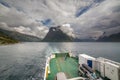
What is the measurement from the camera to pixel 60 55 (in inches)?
757

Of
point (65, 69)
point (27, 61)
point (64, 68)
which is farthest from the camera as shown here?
point (27, 61)

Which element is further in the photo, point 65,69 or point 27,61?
point 27,61

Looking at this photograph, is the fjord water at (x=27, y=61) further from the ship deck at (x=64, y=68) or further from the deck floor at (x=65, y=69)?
the deck floor at (x=65, y=69)

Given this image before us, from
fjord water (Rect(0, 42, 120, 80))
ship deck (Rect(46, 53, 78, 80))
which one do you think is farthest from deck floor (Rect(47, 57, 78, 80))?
fjord water (Rect(0, 42, 120, 80))

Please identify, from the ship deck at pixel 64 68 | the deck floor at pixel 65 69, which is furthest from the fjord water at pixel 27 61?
the deck floor at pixel 65 69

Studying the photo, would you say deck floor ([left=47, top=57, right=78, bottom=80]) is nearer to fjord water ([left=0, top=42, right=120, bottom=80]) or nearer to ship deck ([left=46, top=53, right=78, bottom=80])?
ship deck ([left=46, top=53, right=78, bottom=80])

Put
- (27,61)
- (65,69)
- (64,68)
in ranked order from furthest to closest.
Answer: (27,61) < (64,68) < (65,69)

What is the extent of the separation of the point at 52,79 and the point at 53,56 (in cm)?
954

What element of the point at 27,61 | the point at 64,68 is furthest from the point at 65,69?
the point at 27,61

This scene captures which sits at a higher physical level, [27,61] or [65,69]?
[65,69]

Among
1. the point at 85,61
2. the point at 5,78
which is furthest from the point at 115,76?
the point at 5,78

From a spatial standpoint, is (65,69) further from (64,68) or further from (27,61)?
(27,61)

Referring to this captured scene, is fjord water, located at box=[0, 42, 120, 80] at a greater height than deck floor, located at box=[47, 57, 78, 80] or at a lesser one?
lesser

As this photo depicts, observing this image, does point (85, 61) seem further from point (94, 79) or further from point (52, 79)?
point (94, 79)
